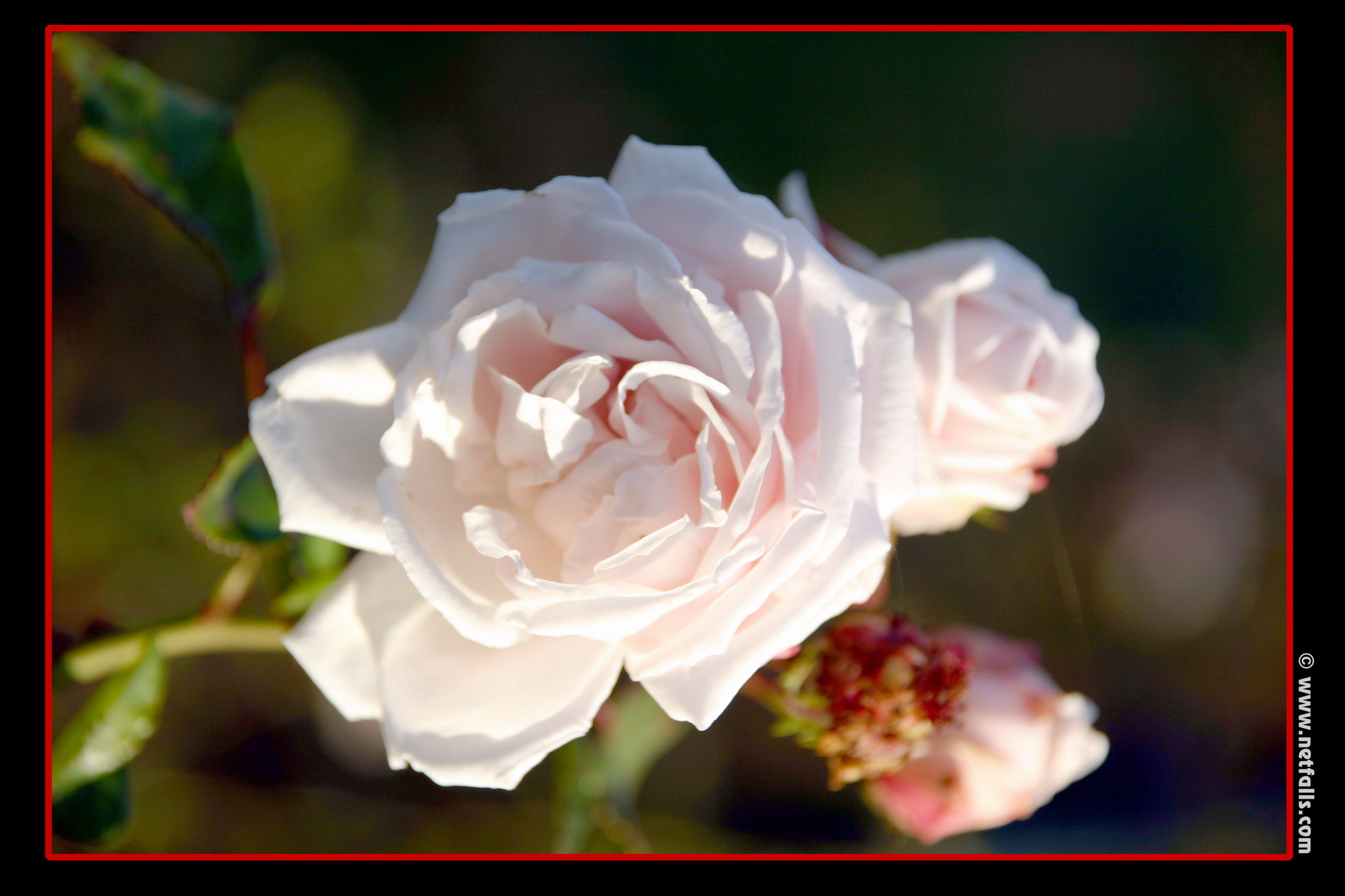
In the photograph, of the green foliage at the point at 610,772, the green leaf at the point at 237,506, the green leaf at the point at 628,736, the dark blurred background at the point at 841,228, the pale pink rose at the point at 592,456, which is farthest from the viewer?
the dark blurred background at the point at 841,228

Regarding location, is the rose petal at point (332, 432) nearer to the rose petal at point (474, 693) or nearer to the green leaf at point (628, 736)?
the rose petal at point (474, 693)

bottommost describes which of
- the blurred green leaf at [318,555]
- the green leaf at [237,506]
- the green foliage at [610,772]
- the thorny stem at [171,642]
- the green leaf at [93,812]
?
the green foliage at [610,772]

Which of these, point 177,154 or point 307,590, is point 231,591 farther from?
point 177,154

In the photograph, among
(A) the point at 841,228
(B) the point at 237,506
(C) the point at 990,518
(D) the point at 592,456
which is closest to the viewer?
(D) the point at 592,456

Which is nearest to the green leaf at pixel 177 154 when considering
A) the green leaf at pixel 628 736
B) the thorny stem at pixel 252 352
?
the thorny stem at pixel 252 352

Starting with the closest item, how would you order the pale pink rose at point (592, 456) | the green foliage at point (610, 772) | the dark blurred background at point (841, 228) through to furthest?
the pale pink rose at point (592, 456) < the green foliage at point (610, 772) < the dark blurred background at point (841, 228)

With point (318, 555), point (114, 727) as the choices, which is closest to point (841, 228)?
point (318, 555)

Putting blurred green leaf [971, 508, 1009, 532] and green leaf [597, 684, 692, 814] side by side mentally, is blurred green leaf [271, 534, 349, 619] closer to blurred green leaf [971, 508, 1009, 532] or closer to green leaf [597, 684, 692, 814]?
green leaf [597, 684, 692, 814]

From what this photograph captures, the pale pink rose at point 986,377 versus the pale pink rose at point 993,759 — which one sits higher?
the pale pink rose at point 986,377
